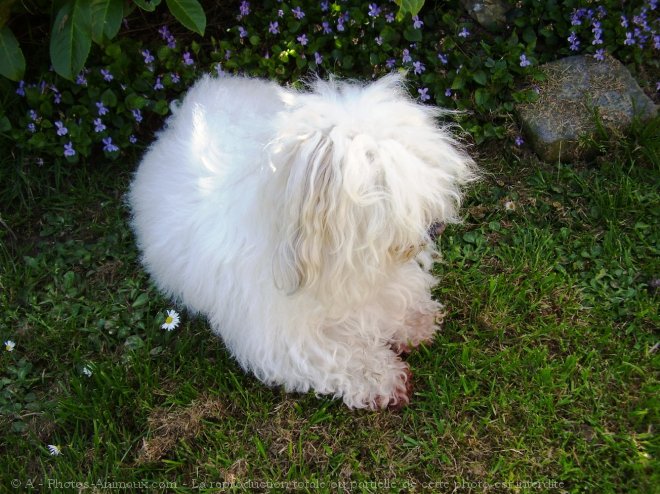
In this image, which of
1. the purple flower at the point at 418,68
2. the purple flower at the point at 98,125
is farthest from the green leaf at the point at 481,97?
the purple flower at the point at 98,125

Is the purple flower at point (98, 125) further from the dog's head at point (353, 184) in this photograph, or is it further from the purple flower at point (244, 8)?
the dog's head at point (353, 184)

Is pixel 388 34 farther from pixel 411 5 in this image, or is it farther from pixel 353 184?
pixel 353 184

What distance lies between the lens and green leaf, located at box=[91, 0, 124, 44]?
2541 mm

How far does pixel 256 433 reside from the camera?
8.03 ft

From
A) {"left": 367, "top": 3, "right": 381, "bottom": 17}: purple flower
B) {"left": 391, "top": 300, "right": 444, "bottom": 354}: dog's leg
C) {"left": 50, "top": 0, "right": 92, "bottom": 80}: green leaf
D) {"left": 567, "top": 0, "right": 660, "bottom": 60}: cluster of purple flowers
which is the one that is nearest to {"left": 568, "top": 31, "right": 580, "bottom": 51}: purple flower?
{"left": 567, "top": 0, "right": 660, "bottom": 60}: cluster of purple flowers

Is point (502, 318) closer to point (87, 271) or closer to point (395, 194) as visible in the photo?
point (395, 194)

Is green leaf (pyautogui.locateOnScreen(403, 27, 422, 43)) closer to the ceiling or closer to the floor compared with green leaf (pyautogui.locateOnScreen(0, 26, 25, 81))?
closer to the ceiling

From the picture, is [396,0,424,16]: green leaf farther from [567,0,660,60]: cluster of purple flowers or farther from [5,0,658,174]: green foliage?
[567,0,660,60]: cluster of purple flowers

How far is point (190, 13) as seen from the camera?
8.25 ft

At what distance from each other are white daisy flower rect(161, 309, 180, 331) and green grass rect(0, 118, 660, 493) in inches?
2.0

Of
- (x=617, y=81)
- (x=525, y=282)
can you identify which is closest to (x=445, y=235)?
(x=525, y=282)

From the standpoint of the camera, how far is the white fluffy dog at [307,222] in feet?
5.70

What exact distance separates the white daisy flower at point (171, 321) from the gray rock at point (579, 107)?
6.66ft

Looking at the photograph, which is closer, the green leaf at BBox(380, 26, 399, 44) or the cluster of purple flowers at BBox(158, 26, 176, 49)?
the green leaf at BBox(380, 26, 399, 44)
